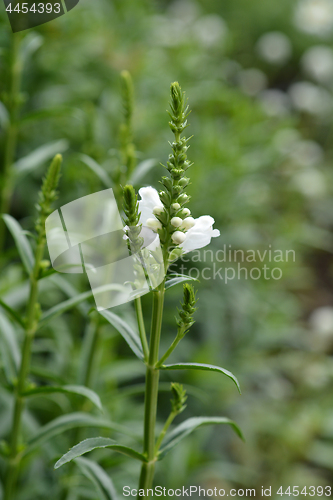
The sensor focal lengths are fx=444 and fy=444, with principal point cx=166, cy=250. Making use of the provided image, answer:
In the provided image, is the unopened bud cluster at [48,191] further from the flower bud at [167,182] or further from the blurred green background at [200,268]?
the blurred green background at [200,268]

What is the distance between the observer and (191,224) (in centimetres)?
43

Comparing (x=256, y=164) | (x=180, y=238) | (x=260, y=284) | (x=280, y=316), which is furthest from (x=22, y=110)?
(x=180, y=238)

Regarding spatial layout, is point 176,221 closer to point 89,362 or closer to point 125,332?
point 125,332

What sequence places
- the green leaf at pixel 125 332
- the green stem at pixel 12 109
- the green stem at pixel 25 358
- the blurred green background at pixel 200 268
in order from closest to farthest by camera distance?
the green leaf at pixel 125 332 < the green stem at pixel 25 358 < the green stem at pixel 12 109 < the blurred green background at pixel 200 268

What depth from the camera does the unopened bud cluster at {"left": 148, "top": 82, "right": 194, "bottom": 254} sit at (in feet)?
1.31

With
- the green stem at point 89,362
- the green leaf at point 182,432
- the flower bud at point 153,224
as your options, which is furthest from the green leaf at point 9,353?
the flower bud at point 153,224

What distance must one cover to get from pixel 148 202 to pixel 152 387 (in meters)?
0.20

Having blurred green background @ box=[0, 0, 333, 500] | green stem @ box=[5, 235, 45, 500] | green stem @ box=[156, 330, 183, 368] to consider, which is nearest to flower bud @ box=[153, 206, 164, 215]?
green stem @ box=[156, 330, 183, 368]

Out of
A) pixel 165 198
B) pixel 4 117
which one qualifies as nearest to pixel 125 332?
pixel 165 198

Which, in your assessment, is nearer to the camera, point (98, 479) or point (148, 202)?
point (148, 202)

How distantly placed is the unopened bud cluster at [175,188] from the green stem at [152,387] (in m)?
0.06

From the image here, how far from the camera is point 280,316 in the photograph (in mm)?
1725

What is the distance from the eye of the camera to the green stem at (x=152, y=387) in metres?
0.46

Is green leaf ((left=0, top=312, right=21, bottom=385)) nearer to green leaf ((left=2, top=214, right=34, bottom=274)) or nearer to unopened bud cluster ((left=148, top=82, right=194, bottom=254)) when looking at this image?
green leaf ((left=2, top=214, right=34, bottom=274))
